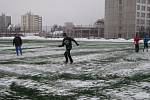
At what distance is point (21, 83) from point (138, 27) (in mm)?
122601

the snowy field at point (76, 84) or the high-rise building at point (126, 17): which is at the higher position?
the high-rise building at point (126, 17)

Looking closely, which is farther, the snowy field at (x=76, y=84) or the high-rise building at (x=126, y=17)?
the high-rise building at (x=126, y=17)

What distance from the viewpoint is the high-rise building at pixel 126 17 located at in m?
132

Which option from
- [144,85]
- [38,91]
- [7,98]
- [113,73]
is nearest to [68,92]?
[38,91]

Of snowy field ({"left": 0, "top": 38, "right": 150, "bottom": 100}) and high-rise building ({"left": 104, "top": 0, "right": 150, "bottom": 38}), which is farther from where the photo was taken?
high-rise building ({"left": 104, "top": 0, "right": 150, "bottom": 38})

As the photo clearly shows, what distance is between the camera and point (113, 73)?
15.3m

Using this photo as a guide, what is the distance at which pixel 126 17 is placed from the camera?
134 m

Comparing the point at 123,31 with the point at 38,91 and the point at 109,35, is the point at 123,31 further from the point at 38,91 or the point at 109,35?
the point at 38,91

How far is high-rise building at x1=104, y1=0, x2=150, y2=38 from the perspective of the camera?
431ft

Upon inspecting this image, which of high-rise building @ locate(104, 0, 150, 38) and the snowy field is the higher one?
high-rise building @ locate(104, 0, 150, 38)


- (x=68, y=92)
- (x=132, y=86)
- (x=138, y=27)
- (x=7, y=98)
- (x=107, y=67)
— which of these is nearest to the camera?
(x=7, y=98)

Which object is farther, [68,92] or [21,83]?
[21,83]

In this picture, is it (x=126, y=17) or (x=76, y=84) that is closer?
(x=76, y=84)

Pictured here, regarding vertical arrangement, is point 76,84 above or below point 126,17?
below
